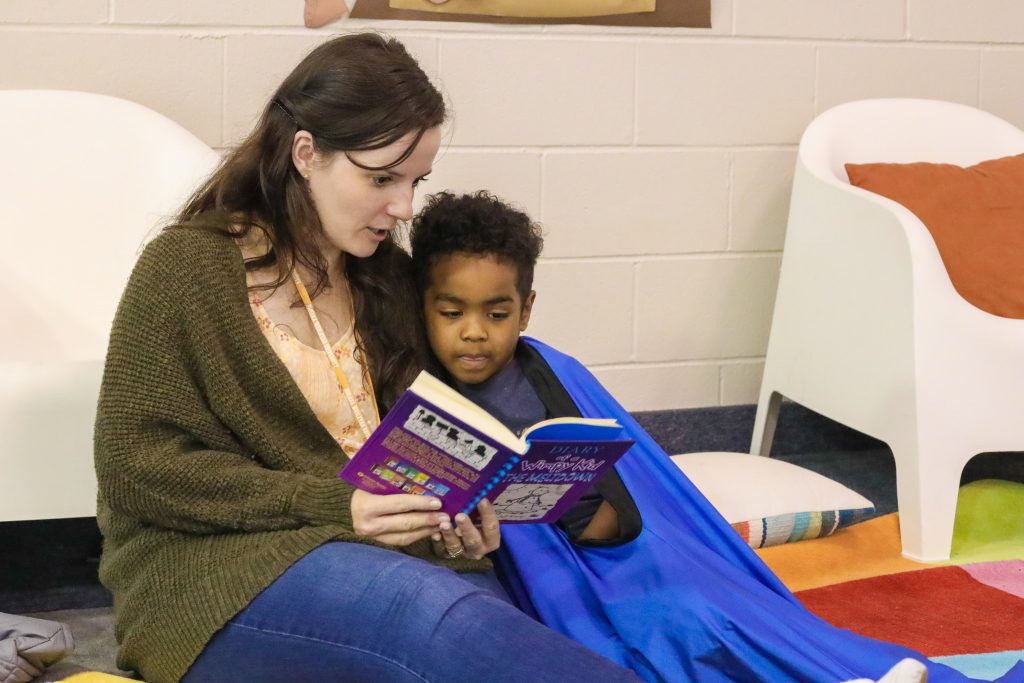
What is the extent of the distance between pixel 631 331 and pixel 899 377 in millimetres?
627

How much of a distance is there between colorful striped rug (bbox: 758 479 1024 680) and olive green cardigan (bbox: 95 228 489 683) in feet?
3.25

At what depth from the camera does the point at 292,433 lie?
1316 mm

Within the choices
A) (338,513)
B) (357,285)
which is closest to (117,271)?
(357,285)

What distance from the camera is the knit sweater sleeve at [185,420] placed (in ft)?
4.00

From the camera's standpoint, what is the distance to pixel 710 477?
2.11m

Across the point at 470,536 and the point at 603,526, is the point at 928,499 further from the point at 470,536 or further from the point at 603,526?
the point at 470,536

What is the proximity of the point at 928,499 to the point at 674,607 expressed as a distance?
0.83 m

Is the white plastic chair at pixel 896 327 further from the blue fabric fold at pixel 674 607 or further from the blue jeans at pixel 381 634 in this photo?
the blue jeans at pixel 381 634

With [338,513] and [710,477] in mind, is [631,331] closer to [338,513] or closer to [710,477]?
[710,477]

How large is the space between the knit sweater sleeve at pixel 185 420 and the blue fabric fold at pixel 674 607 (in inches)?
13.5

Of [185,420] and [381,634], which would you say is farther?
[185,420]

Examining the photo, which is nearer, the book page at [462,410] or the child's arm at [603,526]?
the book page at [462,410]

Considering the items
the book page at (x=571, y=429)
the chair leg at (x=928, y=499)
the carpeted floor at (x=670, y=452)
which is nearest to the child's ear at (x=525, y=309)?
the book page at (x=571, y=429)

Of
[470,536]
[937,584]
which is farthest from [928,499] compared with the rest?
[470,536]
